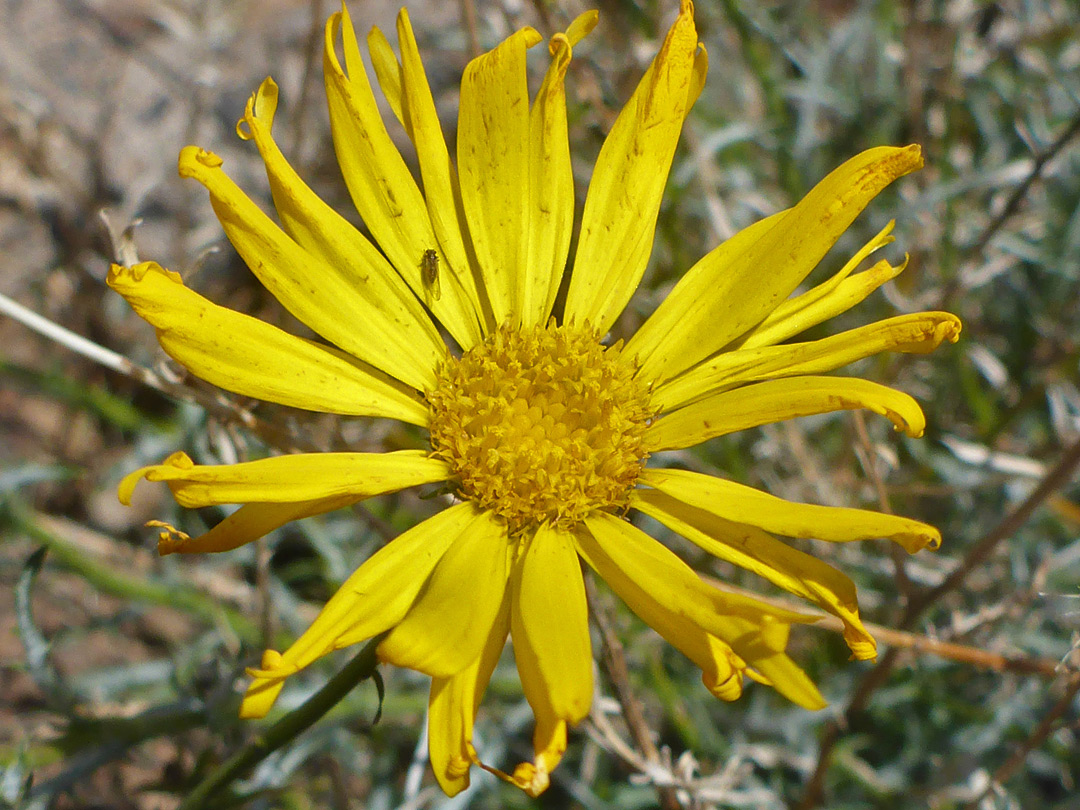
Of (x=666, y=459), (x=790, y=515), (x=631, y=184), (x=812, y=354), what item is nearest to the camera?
(x=790, y=515)

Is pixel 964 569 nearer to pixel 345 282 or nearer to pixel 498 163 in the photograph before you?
pixel 498 163

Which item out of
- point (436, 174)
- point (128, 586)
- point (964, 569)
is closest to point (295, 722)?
point (436, 174)

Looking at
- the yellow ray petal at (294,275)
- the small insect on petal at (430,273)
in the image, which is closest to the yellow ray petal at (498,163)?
the small insect on petal at (430,273)

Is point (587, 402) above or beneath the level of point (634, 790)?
above

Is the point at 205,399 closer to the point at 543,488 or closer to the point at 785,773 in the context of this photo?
the point at 543,488

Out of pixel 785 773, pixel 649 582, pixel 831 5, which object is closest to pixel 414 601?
pixel 649 582

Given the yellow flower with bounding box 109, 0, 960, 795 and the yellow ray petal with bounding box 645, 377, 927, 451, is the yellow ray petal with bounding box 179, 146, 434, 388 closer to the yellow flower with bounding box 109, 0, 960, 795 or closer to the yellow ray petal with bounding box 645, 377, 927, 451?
the yellow flower with bounding box 109, 0, 960, 795

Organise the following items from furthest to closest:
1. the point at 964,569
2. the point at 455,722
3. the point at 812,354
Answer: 1. the point at 964,569
2. the point at 812,354
3. the point at 455,722
